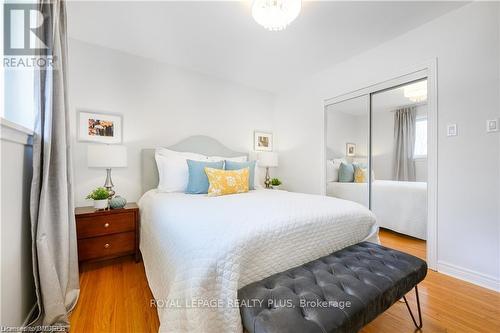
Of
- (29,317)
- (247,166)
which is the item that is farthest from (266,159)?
(29,317)

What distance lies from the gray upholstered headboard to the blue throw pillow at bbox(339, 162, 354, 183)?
1461 millimetres

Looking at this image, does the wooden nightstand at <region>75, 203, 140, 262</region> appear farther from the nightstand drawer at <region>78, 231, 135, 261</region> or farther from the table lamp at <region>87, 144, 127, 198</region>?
the table lamp at <region>87, 144, 127, 198</region>

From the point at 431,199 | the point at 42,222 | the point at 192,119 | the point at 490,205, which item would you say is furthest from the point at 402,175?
the point at 42,222

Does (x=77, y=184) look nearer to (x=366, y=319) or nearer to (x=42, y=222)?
(x=42, y=222)

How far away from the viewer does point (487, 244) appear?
5.71ft

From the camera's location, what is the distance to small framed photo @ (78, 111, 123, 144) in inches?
91.8

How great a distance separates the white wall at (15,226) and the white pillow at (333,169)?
304 cm

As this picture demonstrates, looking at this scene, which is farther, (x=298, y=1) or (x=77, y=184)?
(x=77, y=184)

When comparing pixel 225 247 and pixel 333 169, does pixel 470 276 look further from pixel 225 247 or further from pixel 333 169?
pixel 225 247

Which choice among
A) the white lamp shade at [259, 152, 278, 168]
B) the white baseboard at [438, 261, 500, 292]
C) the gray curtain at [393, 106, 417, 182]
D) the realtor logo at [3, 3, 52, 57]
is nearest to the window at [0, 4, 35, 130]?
the realtor logo at [3, 3, 52, 57]

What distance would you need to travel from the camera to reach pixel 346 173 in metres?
2.89

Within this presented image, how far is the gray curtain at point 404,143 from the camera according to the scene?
2256 millimetres

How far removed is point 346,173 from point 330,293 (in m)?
2.21

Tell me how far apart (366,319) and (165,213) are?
1.31 meters
